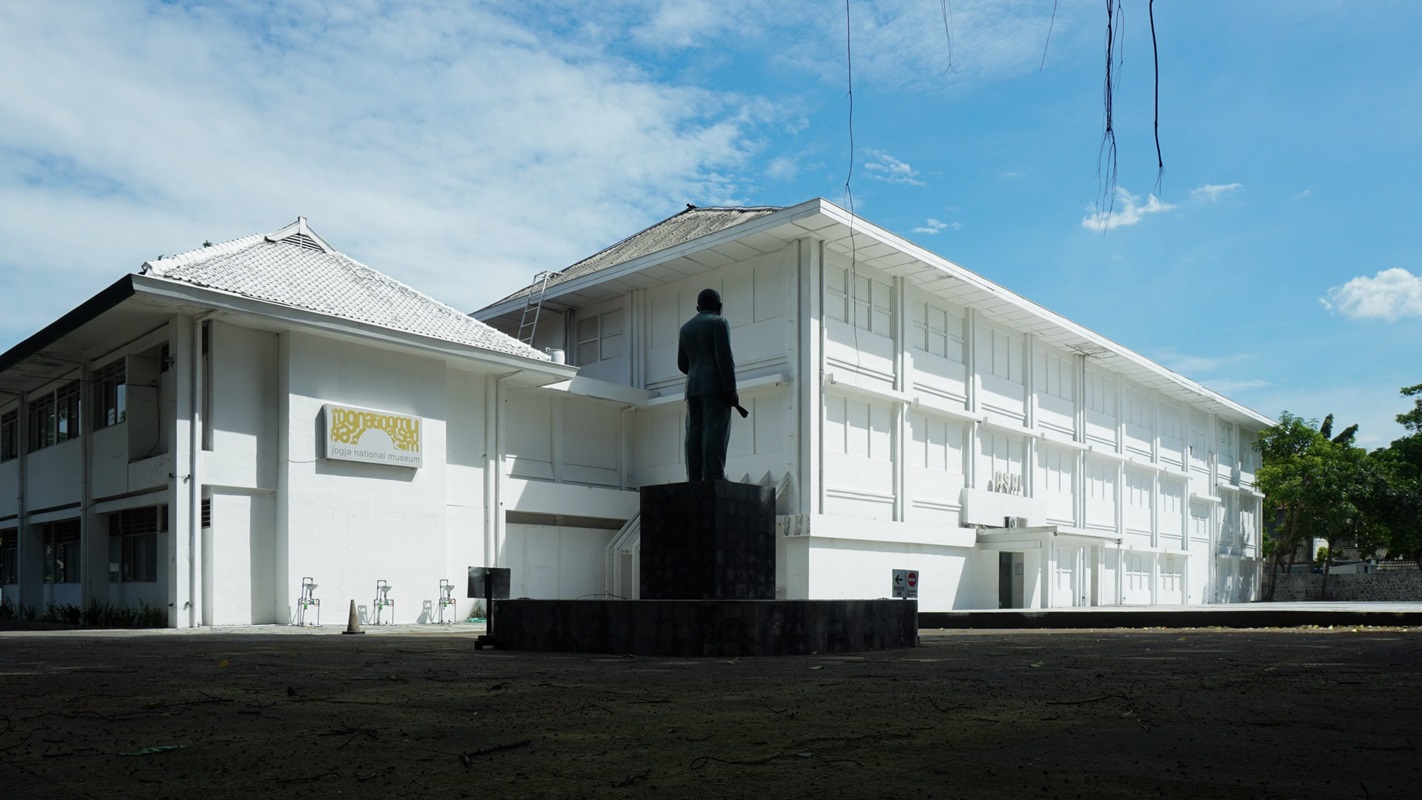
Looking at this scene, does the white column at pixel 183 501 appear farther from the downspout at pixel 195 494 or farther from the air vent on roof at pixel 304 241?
the air vent on roof at pixel 304 241

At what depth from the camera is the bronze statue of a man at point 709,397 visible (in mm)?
11617

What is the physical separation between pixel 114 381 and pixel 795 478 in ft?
48.4

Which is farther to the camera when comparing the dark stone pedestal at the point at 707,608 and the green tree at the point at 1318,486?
the green tree at the point at 1318,486

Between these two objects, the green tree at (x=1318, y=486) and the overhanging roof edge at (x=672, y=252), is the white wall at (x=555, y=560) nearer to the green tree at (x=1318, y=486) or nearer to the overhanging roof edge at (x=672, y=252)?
the overhanging roof edge at (x=672, y=252)

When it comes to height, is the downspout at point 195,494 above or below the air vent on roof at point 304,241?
below

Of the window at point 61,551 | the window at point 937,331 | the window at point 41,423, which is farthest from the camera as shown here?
the window at point 937,331

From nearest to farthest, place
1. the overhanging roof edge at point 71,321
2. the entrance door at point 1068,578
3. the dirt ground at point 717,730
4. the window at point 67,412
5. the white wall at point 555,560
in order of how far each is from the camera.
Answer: the dirt ground at point 717,730 < the overhanging roof edge at point 71,321 < the window at point 67,412 < the white wall at point 555,560 < the entrance door at point 1068,578

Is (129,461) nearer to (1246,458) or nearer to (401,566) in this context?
(401,566)

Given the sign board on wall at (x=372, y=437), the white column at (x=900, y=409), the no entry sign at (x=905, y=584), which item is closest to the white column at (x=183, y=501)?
the sign board on wall at (x=372, y=437)

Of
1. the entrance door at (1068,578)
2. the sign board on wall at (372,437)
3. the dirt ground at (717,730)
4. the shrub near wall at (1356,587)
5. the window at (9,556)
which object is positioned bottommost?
the shrub near wall at (1356,587)

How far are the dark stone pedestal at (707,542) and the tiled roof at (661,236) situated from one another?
55.5ft

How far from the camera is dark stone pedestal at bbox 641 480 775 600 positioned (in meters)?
10.5

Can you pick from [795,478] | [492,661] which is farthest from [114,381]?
[492,661]

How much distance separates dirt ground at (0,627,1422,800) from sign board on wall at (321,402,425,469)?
42.5ft
